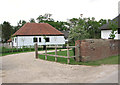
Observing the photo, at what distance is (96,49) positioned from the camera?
31.6 feet

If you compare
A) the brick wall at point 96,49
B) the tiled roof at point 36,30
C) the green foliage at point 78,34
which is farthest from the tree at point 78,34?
the brick wall at point 96,49

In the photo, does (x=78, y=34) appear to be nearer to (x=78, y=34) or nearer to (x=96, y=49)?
(x=78, y=34)

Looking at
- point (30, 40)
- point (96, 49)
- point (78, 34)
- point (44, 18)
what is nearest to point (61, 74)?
point (96, 49)

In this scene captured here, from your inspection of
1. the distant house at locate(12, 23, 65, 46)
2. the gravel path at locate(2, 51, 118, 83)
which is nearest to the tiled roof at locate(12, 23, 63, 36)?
the distant house at locate(12, 23, 65, 46)

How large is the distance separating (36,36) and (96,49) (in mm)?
27790

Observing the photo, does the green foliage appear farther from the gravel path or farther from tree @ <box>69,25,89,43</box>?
the gravel path

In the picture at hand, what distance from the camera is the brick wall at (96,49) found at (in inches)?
372

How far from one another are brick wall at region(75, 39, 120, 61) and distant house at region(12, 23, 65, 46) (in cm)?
2452

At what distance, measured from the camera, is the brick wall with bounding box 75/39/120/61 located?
9.44 metres

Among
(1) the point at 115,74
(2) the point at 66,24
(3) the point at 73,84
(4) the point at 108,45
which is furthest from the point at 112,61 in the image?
(2) the point at 66,24

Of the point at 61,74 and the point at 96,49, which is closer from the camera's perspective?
the point at 61,74

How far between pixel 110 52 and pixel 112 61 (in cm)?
195

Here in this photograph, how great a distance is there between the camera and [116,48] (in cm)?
981

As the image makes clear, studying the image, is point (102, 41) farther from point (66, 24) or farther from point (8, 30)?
point (8, 30)
